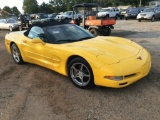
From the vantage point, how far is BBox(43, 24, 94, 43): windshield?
193 inches

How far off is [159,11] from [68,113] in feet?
75.4

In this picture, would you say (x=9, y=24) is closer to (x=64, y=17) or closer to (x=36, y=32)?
(x=64, y=17)

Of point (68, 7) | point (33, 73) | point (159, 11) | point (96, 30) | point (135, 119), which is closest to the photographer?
point (135, 119)

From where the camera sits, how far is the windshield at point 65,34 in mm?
4910

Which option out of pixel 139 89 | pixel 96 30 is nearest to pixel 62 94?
pixel 139 89

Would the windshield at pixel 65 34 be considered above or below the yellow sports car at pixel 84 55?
above

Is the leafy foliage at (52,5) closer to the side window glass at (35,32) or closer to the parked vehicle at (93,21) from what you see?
the parked vehicle at (93,21)

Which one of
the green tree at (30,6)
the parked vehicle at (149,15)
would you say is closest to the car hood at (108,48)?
the parked vehicle at (149,15)

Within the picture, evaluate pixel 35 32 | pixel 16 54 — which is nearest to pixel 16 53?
pixel 16 54

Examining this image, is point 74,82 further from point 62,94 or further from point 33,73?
point 33,73

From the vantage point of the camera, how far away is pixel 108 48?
4.39 meters

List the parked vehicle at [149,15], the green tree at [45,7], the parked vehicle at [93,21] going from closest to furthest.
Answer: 1. the parked vehicle at [93,21]
2. the parked vehicle at [149,15]
3. the green tree at [45,7]

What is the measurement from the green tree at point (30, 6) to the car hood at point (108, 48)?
74.6 meters

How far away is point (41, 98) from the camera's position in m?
3.99
